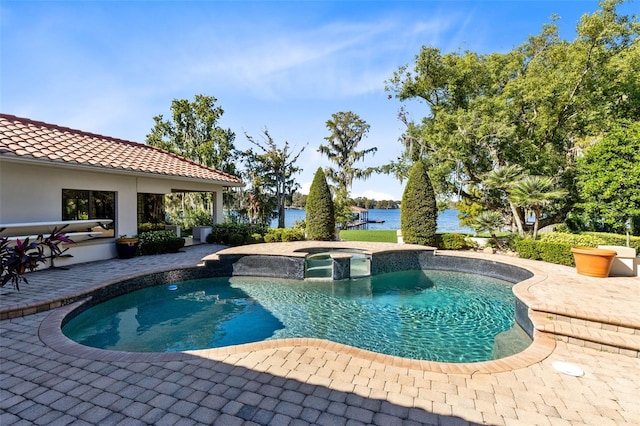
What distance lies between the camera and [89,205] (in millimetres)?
10383

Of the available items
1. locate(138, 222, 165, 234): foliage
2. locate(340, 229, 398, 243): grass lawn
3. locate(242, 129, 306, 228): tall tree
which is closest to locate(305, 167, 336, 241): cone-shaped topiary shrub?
locate(340, 229, 398, 243): grass lawn

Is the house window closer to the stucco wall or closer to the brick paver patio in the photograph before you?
the stucco wall

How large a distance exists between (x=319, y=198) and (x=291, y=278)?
262 inches

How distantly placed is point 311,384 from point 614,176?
45.6 feet

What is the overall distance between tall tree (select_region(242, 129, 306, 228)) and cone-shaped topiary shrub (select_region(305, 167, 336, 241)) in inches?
262

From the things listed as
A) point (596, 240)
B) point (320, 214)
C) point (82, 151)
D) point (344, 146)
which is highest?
point (344, 146)

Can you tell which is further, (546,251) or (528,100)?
(528,100)

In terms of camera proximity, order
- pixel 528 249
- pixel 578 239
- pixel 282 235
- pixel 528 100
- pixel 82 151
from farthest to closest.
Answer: pixel 282 235
pixel 528 100
pixel 528 249
pixel 578 239
pixel 82 151

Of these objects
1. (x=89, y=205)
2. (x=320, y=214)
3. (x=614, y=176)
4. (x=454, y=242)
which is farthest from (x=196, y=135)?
(x=614, y=176)

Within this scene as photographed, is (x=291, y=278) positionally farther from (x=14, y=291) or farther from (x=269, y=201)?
(x=269, y=201)

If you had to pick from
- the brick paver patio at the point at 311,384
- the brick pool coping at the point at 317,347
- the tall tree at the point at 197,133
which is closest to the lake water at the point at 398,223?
the tall tree at the point at 197,133

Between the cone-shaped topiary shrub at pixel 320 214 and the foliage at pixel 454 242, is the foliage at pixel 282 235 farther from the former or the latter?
the foliage at pixel 454 242

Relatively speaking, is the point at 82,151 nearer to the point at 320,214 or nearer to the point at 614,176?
the point at 320,214

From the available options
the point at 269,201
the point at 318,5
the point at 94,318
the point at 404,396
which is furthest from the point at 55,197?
the point at 269,201
